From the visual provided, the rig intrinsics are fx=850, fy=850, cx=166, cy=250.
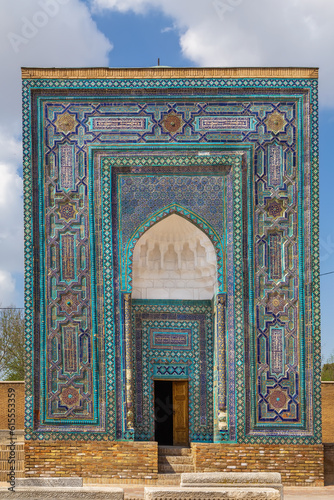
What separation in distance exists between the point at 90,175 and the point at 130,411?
12.3ft

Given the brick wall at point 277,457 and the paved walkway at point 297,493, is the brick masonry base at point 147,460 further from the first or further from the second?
→ the paved walkway at point 297,493

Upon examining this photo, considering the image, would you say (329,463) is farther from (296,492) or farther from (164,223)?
(164,223)

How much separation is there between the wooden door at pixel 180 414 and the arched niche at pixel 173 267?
58.9 inches

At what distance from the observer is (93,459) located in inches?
520

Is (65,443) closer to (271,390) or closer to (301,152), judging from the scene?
(271,390)

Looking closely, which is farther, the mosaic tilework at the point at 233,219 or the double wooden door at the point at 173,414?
the double wooden door at the point at 173,414

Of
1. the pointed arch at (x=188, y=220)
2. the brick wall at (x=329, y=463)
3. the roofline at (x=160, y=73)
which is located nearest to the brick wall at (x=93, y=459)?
the pointed arch at (x=188, y=220)

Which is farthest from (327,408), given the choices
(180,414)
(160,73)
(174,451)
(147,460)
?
(160,73)

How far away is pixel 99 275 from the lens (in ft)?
44.0

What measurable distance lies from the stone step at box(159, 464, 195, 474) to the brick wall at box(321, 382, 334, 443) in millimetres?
7239

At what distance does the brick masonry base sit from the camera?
517 inches

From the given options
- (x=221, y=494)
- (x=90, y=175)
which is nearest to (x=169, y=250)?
(x=90, y=175)

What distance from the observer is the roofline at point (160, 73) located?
44.5 ft

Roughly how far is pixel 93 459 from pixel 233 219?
14.2 feet
